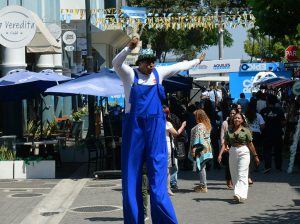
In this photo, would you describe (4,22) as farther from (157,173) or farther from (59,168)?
(157,173)

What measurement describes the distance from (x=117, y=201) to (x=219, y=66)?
25.7 m

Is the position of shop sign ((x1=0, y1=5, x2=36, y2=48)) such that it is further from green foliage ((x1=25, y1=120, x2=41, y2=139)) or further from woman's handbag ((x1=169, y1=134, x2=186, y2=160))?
woman's handbag ((x1=169, y1=134, x2=186, y2=160))

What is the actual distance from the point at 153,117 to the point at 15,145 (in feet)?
33.4

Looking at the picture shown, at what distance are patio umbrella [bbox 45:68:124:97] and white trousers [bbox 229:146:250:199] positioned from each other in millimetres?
3902

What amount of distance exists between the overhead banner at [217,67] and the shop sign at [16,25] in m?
19.4

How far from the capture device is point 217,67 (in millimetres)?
38969

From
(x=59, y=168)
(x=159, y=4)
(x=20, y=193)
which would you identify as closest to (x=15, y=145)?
(x=59, y=168)

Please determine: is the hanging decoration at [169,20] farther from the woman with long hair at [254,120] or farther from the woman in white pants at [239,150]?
the woman in white pants at [239,150]

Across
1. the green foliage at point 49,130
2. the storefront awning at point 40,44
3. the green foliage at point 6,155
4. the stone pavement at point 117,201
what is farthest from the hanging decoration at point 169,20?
the stone pavement at point 117,201

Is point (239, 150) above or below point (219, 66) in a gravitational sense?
above

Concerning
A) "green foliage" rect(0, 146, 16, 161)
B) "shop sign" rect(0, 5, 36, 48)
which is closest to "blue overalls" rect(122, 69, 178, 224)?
"green foliage" rect(0, 146, 16, 161)

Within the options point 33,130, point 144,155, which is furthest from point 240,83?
point 144,155

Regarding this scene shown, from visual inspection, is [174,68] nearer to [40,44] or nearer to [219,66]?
[40,44]

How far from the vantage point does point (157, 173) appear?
868cm
